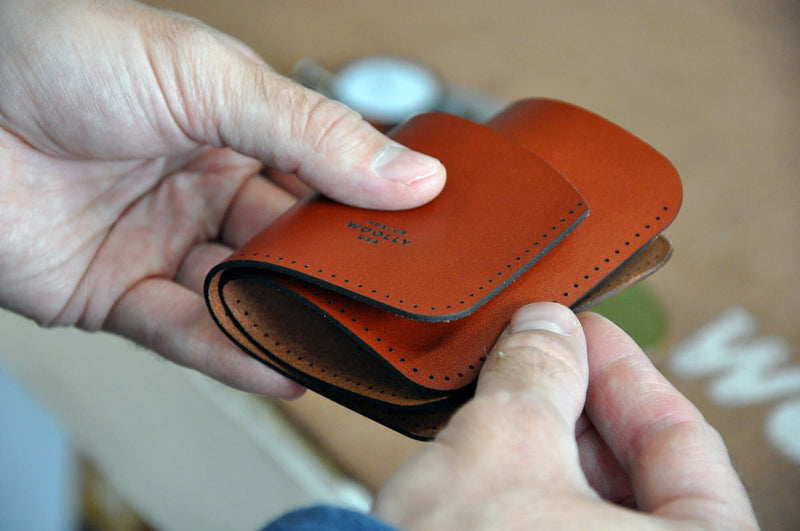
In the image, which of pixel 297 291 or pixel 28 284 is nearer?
pixel 297 291

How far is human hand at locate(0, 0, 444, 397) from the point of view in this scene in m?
0.92

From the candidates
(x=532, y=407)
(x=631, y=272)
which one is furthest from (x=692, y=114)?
(x=532, y=407)

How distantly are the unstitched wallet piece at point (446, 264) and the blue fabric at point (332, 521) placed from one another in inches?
10.8

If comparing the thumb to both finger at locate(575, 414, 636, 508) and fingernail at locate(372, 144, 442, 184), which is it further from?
finger at locate(575, 414, 636, 508)

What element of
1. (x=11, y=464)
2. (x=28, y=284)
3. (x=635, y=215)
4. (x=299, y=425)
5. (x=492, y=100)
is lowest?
(x=11, y=464)

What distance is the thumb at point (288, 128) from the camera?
87 centimetres

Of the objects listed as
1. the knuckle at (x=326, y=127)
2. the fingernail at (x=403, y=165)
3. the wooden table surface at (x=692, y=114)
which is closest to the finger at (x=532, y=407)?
the fingernail at (x=403, y=165)

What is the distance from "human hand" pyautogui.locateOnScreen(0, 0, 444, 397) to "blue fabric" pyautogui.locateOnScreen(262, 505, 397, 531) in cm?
45

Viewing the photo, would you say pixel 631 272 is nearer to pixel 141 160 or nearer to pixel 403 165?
pixel 403 165

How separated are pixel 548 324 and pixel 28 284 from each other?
0.82 metres

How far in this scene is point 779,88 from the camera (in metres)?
1.69

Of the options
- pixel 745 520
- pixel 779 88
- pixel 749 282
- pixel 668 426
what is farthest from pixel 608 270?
pixel 779 88

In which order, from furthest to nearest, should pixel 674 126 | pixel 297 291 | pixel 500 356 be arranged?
pixel 674 126 → pixel 297 291 → pixel 500 356

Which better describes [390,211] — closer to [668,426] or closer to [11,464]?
[668,426]
